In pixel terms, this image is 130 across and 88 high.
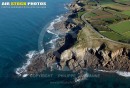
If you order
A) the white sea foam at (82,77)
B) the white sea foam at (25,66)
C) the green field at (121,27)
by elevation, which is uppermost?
the green field at (121,27)

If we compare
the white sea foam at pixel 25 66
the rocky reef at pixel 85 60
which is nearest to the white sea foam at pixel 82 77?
the rocky reef at pixel 85 60

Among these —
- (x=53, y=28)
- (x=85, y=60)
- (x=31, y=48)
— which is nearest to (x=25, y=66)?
(x=31, y=48)

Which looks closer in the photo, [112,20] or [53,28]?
[112,20]

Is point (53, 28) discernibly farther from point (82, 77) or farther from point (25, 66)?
point (82, 77)

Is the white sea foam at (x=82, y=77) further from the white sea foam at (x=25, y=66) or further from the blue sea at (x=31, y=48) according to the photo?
the white sea foam at (x=25, y=66)

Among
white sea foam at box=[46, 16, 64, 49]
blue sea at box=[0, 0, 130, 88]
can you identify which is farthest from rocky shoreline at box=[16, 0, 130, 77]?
white sea foam at box=[46, 16, 64, 49]
